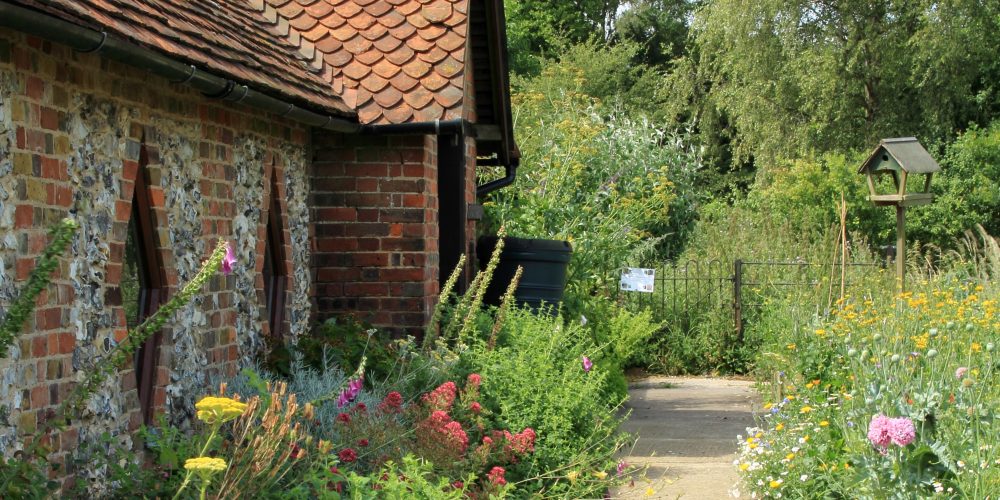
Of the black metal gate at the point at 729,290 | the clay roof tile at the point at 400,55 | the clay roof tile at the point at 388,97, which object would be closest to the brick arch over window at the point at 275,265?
the clay roof tile at the point at 388,97

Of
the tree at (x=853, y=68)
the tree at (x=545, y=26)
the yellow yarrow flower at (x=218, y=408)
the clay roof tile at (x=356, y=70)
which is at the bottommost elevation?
the yellow yarrow flower at (x=218, y=408)

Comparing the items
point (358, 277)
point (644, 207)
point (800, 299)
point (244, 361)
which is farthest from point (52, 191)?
point (644, 207)

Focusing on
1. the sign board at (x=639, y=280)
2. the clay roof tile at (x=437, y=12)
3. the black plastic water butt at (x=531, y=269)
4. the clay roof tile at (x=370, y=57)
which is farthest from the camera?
the sign board at (x=639, y=280)

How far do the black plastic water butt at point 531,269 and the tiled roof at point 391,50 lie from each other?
1905mm

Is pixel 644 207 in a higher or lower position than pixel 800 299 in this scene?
higher

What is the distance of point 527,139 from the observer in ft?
47.1

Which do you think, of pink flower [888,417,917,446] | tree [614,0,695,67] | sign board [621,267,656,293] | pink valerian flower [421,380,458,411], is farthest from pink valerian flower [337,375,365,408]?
tree [614,0,695,67]

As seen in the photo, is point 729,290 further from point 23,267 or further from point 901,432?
point 23,267

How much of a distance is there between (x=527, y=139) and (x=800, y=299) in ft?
14.9

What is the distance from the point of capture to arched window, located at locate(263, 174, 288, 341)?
6531 millimetres

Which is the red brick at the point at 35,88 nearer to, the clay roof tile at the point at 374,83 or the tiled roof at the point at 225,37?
the tiled roof at the point at 225,37

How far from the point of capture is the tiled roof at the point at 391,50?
708 centimetres

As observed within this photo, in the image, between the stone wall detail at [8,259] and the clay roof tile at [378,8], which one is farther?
the clay roof tile at [378,8]

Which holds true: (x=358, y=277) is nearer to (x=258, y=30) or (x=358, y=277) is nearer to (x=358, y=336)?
(x=358, y=336)
